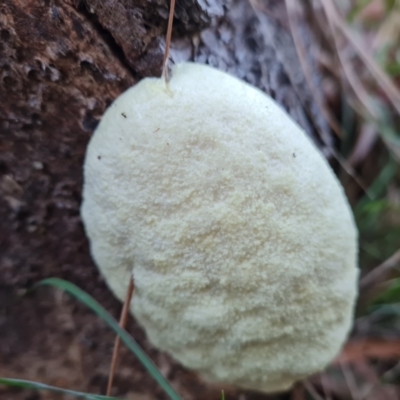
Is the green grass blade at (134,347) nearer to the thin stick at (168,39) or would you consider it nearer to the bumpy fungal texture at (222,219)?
the bumpy fungal texture at (222,219)

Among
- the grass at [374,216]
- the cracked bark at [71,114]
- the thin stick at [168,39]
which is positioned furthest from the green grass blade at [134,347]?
the grass at [374,216]

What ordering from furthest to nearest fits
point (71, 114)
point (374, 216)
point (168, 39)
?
1. point (374, 216)
2. point (71, 114)
3. point (168, 39)

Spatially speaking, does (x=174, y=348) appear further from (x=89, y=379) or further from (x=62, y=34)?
(x=62, y=34)

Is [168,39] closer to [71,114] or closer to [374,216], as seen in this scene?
[71,114]

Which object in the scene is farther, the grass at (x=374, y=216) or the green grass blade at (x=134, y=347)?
the grass at (x=374, y=216)

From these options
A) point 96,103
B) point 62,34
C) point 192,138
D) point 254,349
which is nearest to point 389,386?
point 254,349

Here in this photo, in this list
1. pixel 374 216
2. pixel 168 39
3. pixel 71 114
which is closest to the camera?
pixel 168 39

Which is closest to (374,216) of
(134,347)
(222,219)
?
(222,219)
